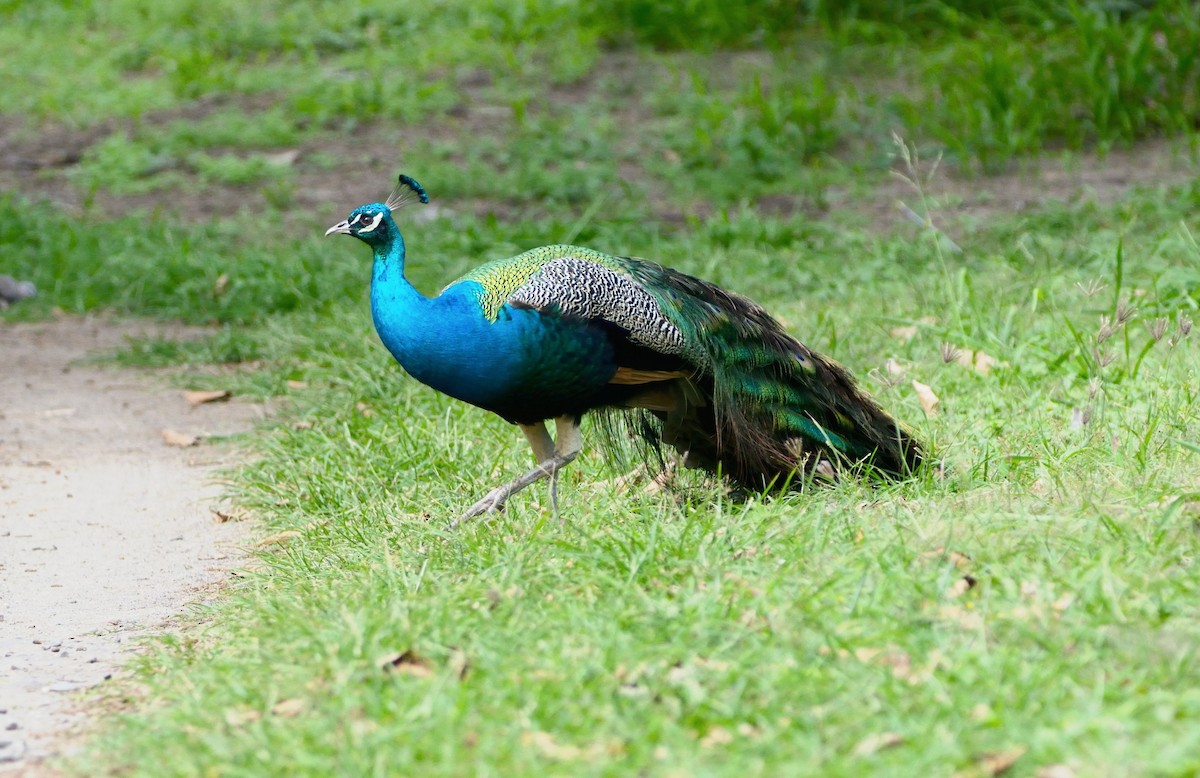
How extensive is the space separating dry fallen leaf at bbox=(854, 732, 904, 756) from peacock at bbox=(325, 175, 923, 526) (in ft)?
4.97

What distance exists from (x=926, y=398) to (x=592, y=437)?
1182 mm

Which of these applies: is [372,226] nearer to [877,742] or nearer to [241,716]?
[241,716]

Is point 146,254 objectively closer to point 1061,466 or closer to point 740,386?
point 740,386

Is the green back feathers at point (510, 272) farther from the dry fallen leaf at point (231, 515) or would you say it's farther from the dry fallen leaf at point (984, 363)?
the dry fallen leaf at point (984, 363)

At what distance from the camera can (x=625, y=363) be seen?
425 cm

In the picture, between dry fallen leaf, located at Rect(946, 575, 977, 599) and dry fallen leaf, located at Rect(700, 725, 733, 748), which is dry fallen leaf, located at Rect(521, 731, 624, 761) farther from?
dry fallen leaf, located at Rect(946, 575, 977, 599)

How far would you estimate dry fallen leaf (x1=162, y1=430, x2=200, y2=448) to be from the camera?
5926 mm

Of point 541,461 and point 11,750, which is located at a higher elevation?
point 541,461

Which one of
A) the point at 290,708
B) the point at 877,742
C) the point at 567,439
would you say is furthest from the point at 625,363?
the point at 877,742

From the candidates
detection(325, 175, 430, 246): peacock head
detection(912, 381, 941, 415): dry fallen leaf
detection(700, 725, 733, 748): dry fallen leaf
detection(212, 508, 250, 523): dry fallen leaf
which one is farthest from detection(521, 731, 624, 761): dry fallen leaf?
detection(912, 381, 941, 415): dry fallen leaf

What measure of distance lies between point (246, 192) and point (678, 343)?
5.97m

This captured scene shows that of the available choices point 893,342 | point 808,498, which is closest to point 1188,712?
point 808,498

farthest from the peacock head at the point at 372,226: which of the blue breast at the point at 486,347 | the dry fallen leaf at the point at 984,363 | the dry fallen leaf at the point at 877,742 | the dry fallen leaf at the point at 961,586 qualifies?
the dry fallen leaf at the point at 984,363

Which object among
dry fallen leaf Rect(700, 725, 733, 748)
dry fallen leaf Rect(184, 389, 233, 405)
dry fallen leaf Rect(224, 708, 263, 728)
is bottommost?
dry fallen leaf Rect(184, 389, 233, 405)
